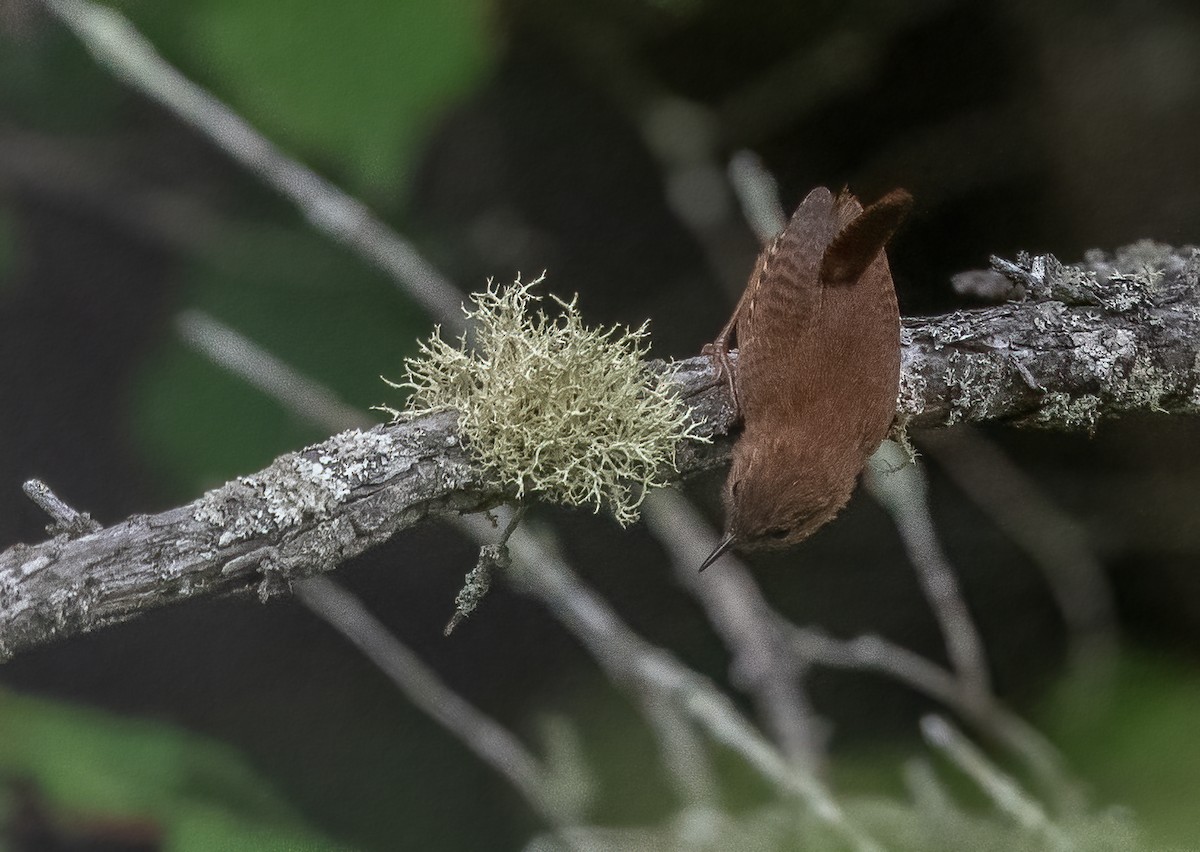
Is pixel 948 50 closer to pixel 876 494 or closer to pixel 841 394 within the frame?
pixel 841 394

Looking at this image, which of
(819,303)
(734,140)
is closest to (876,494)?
(819,303)

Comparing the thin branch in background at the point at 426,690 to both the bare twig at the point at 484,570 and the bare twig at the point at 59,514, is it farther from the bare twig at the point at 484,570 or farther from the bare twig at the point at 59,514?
the bare twig at the point at 59,514

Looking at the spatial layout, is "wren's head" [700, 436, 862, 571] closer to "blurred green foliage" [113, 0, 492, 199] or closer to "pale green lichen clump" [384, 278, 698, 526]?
"pale green lichen clump" [384, 278, 698, 526]

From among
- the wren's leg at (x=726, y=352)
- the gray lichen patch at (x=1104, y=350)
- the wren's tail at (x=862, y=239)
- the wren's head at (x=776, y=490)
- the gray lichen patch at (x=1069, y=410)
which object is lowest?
the wren's head at (x=776, y=490)

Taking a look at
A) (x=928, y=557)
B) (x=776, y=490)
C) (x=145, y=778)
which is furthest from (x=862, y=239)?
(x=145, y=778)

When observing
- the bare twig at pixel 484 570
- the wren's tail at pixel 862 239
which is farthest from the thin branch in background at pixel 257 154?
the wren's tail at pixel 862 239

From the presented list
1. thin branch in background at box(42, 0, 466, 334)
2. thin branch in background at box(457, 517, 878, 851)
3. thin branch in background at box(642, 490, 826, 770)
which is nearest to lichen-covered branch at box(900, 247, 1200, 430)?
thin branch in background at box(642, 490, 826, 770)

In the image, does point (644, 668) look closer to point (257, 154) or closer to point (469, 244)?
point (469, 244)
